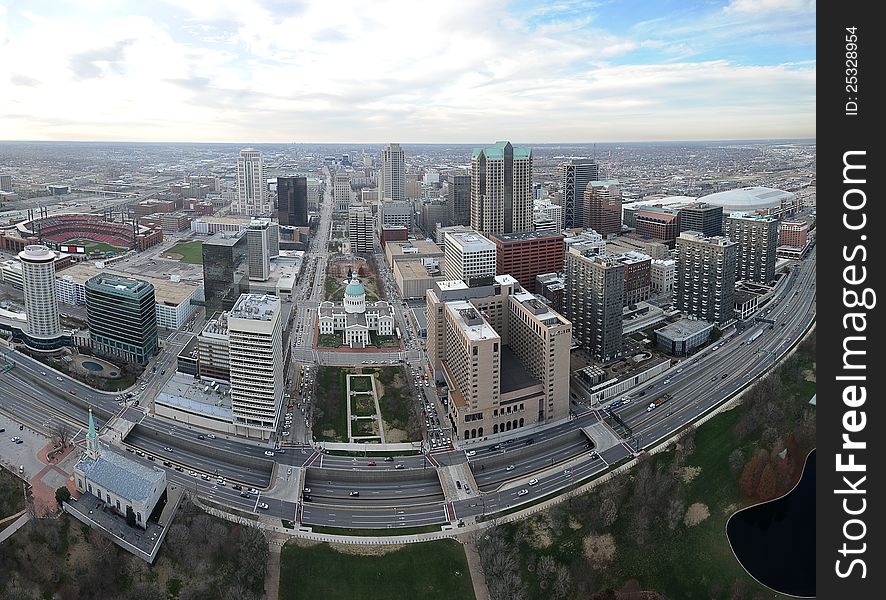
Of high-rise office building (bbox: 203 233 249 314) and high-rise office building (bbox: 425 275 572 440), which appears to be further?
high-rise office building (bbox: 203 233 249 314)

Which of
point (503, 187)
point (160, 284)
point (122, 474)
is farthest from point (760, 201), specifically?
point (122, 474)

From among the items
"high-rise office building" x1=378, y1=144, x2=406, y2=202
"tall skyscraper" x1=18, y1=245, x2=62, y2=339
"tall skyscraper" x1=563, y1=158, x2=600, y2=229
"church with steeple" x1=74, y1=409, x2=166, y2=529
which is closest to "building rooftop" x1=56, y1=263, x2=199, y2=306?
"tall skyscraper" x1=18, y1=245, x2=62, y2=339

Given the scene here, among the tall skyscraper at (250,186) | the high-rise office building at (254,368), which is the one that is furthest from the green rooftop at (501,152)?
the tall skyscraper at (250,186)

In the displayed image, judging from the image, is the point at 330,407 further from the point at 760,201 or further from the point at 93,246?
the point at 760,201

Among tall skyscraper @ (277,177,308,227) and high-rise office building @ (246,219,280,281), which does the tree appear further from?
tall skyscraper @ (277,177,308,227)

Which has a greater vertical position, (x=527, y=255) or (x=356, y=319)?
(x=527, y=255)

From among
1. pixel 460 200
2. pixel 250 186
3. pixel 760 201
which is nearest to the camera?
pixel 760 201
